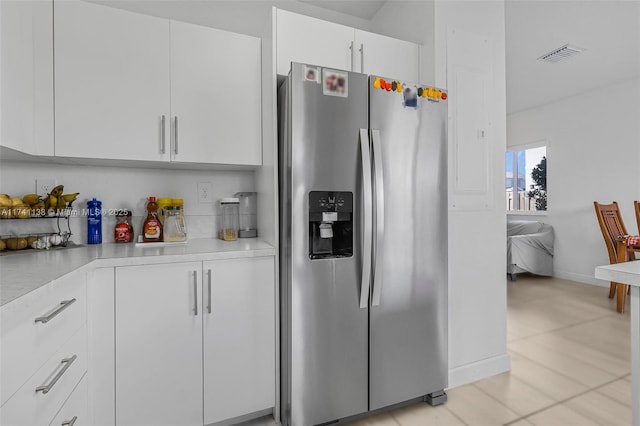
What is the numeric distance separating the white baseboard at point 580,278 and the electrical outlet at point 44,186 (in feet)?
19.6

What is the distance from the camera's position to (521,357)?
95.0 inches

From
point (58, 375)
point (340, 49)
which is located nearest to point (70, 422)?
point (58, 375)

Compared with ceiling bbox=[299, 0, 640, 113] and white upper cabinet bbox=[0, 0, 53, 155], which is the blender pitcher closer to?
white upper cabinet bbox=[0, 0, 53, 155]

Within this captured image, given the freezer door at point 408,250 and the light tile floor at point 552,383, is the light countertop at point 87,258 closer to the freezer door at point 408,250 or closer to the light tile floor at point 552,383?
the freezer door at point 408,250

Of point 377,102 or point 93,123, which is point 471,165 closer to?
point 377,102

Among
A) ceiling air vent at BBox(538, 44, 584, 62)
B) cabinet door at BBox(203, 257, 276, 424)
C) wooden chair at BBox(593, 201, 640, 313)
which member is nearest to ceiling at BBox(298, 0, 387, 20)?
cabinet door at BBox(203, 257, 276, 424)

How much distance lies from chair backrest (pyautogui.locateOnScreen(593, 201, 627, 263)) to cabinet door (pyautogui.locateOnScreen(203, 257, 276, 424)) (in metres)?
3.96

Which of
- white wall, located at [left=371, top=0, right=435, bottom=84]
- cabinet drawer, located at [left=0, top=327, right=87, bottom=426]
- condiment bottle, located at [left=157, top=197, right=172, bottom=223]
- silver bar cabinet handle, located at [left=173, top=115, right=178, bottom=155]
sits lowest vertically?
cabinet drawer, located at [left=0, top=327, right=87, bottom=426]

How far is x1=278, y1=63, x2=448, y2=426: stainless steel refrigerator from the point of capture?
61.1 inches

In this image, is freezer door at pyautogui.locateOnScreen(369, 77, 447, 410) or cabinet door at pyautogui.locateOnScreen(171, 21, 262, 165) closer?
freezer door at pyautogui.locateOnScreen(369, 77, 447, 410)

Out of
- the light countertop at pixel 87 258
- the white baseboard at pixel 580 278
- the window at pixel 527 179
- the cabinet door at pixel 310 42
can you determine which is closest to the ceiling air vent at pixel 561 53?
the window at pixel 527 179

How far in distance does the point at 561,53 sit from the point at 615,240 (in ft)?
6.90

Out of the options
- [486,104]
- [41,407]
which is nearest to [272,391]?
[41,407]

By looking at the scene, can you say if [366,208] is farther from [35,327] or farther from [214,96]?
[35,327]
